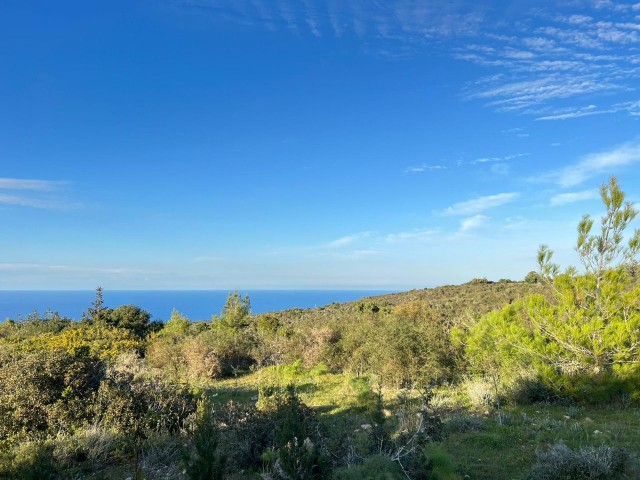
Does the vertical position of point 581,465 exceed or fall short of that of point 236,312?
it falls short

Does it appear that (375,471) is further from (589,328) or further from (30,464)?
(589,328)

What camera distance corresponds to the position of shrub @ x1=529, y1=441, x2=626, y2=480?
4.73m

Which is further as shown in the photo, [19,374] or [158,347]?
[158,347]

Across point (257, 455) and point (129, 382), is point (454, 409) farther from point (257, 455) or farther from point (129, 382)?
point (129, 382)

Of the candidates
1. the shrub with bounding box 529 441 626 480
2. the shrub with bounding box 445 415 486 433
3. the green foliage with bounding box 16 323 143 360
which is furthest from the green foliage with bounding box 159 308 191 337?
the shrub with bounding box 529 441 626 480

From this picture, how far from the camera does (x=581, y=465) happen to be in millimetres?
4789

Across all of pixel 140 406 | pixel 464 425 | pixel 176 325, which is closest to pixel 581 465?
pixel 464 425

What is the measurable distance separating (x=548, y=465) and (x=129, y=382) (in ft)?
24.5

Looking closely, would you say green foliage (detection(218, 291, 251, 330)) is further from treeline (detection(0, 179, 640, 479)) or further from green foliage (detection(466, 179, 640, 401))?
green foliage (detection(466, 179, 640, 401))

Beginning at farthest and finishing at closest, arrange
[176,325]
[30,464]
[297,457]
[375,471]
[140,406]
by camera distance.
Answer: [176,325]
[140,406]
[30,464]
[375,471]
[297,457]

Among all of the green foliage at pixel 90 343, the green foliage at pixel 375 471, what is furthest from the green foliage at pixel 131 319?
the green foliage at pixel 375 471

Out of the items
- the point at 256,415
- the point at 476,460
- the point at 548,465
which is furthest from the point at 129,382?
the point at 548,465

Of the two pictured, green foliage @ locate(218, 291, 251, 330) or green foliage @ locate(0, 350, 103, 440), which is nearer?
green foliage @ locate(0, 350, 103, 440)

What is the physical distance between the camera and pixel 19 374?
7684 mm
